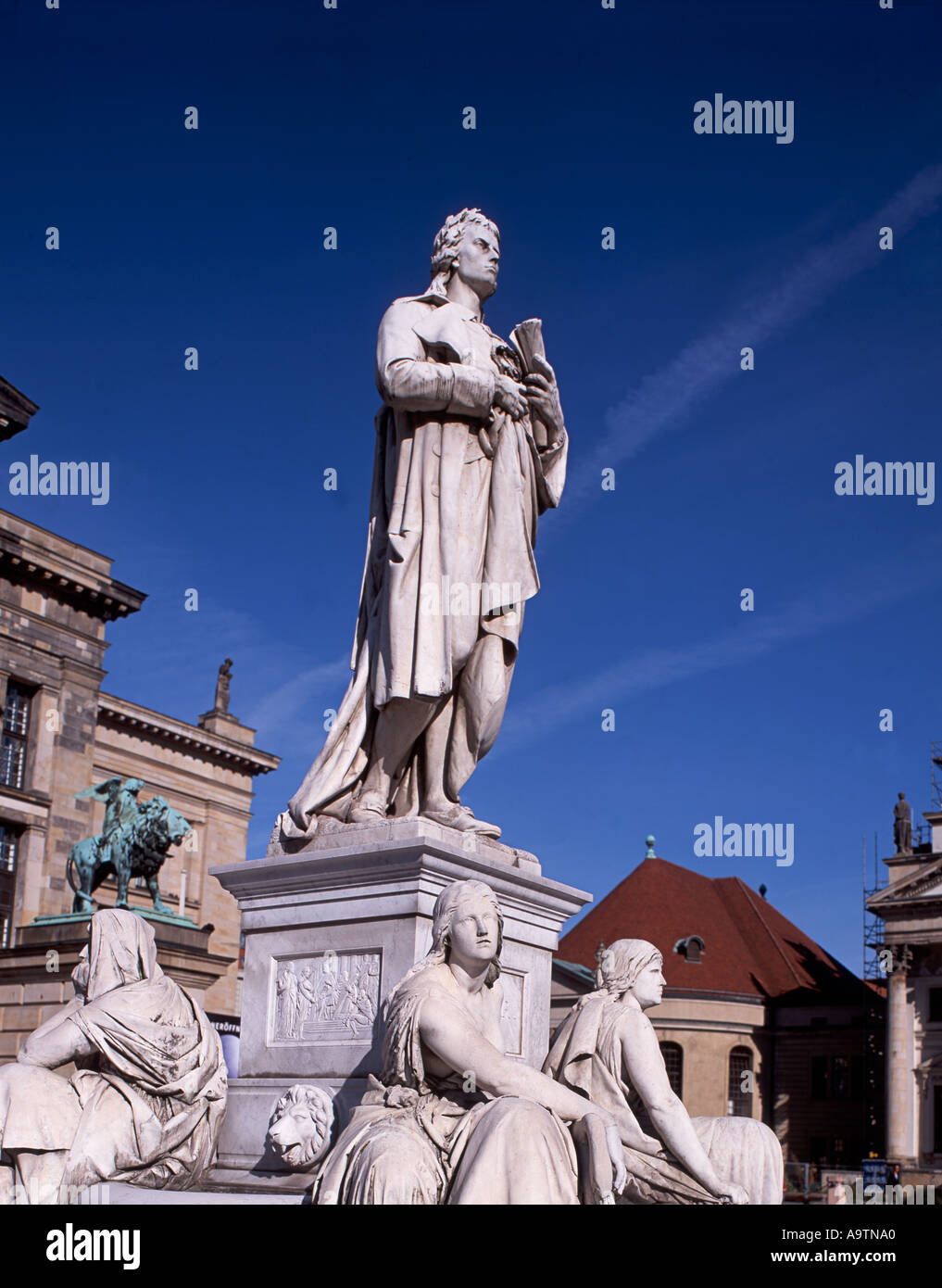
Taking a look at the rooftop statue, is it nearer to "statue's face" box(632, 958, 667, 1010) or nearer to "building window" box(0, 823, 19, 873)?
"building window" box(0, 823, 19, 873)

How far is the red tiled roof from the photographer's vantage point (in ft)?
235

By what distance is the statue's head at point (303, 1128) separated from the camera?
17.7ft

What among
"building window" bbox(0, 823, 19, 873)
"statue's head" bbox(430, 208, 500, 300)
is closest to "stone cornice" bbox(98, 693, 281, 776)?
"building window" bbox(0, 823, 19, 873)

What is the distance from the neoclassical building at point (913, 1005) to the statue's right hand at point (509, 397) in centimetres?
6569

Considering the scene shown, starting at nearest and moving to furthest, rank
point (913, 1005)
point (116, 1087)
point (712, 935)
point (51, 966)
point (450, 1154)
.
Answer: point (450, 1154) → point (116, 1087) → point (51, 966) → point (913, 1005) → point (712, 935)

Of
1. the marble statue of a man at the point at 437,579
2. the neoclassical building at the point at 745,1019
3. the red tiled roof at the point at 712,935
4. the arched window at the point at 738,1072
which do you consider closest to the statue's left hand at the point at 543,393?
the marble statue of a man at the point at 437,579

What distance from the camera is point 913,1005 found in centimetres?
6756

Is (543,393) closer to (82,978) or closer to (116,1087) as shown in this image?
(82,978)

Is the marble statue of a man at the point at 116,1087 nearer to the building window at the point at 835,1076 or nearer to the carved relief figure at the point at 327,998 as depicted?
the carved relief figure at the point at 327,998

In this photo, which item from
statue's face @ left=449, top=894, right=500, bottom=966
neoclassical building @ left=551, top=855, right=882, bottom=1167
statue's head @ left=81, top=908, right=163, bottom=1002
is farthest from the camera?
neoclassical building @ left=551, top=855, right=882, bottom=1167

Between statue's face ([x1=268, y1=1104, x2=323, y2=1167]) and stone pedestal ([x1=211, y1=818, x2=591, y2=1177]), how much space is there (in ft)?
0.57

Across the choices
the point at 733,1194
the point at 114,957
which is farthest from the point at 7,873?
the point at 733,1194

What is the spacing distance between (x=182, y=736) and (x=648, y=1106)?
176 ft
